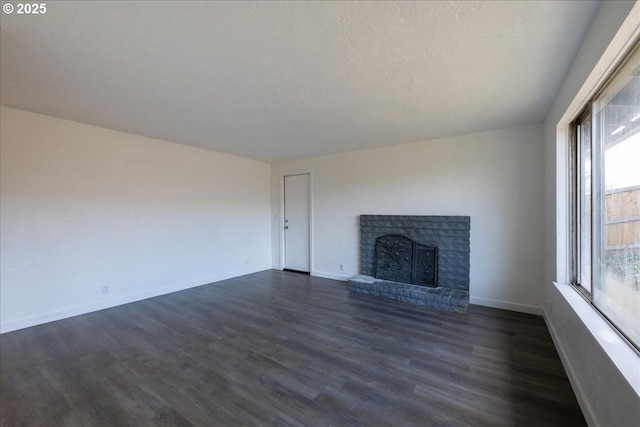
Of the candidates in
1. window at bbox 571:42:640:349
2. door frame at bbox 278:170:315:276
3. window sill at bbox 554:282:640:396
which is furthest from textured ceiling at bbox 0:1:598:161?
door frame at bbox 278:170:315:276

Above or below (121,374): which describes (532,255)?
above

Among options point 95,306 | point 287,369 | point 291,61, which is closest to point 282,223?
point 95,306

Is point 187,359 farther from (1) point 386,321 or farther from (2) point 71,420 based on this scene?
(1) point 386,321

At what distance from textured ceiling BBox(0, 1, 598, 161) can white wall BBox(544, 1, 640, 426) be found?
0.57ft

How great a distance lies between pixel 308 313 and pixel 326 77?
269cm

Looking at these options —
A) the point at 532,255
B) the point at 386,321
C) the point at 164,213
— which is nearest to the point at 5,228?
the point at 164,213

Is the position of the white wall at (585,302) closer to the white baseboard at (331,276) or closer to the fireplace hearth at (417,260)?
the fireplace hearth at (417,260)

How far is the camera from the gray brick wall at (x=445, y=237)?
12.1ft

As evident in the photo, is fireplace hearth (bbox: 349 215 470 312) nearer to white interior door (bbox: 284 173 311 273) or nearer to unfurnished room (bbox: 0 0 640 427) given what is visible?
unfurnished room (bbox: 0 0 640 427)

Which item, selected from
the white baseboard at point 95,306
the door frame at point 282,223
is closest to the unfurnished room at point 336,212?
the white baseboard at point 95,306

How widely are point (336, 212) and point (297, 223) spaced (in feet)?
3.47

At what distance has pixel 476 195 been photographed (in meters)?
3.69

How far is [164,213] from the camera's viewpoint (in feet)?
13.7

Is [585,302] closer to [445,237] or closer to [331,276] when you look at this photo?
[445,237]
